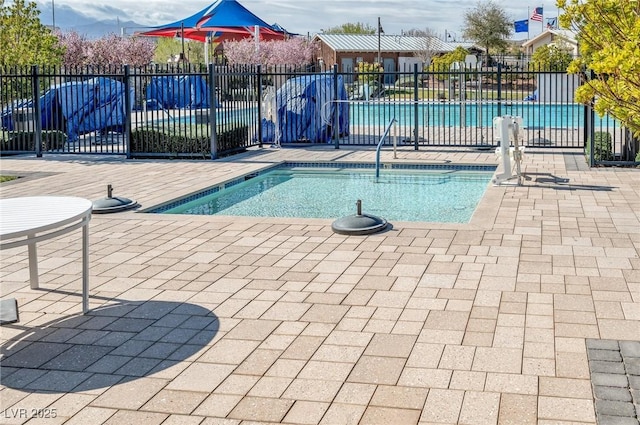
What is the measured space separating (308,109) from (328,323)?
11.1m

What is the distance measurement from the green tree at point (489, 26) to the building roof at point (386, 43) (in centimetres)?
100

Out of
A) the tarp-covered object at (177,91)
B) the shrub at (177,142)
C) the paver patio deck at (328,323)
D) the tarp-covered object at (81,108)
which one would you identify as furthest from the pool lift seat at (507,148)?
the tarp-covered object at (81,108)

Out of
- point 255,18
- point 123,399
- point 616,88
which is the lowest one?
point 123,399

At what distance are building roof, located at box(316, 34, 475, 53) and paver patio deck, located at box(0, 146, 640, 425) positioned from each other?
45.5 metres

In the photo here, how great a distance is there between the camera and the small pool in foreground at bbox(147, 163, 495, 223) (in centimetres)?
916

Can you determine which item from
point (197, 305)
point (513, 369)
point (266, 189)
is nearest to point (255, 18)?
point (266, 189)

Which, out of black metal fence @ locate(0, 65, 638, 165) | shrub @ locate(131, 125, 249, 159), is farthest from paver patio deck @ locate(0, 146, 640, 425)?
black metal fence @ locate(0, 65, 638, 165)

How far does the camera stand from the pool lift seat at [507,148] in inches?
383

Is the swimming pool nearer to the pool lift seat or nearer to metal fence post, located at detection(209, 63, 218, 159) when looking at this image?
the pool lift seat

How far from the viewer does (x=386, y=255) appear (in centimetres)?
627

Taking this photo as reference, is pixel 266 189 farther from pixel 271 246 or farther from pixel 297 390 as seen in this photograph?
pixel 297 390

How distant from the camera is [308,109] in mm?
15398

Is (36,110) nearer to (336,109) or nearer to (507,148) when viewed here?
(336,109)

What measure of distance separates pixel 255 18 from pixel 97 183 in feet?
39.6
